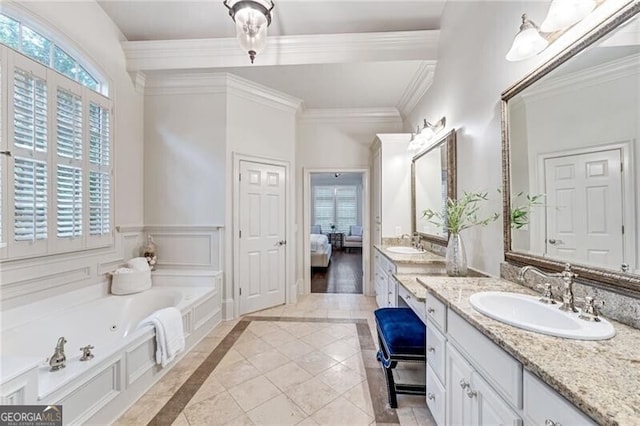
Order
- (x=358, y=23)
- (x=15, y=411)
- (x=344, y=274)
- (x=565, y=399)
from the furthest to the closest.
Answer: (x=344, y=274), (x=358, y=23), (x=15, y=411), (x=565, y=399)

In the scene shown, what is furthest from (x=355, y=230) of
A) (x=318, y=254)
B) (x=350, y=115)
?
(x=350, y=115)

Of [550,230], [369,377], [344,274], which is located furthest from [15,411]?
[344,274]

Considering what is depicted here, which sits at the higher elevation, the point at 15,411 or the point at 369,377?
the point at 15,411

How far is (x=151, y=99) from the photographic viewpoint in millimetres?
3297

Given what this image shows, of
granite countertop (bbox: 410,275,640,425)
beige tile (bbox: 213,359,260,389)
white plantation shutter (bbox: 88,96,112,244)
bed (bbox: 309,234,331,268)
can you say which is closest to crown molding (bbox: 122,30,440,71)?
white plantation shutter (bbox: 88,96,112,244)

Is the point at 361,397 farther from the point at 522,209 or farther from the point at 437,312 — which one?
the point at 522,209

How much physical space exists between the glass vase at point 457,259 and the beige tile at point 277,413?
55.1 inches

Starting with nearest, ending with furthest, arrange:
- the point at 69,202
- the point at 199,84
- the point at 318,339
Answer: the point at 69,202
the point at 318,339
the point at 199,84

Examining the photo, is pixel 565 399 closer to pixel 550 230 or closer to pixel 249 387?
pixel 550 230

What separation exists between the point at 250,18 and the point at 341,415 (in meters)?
2.81

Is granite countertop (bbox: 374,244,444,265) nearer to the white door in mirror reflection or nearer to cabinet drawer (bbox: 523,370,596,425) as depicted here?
the white door in mirror reflection

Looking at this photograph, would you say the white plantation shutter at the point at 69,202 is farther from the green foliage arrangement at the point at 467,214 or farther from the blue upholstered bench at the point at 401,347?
the green foliage arrangement at the point at 467,214

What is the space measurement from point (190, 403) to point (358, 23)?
355cm

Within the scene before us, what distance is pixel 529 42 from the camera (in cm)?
130
